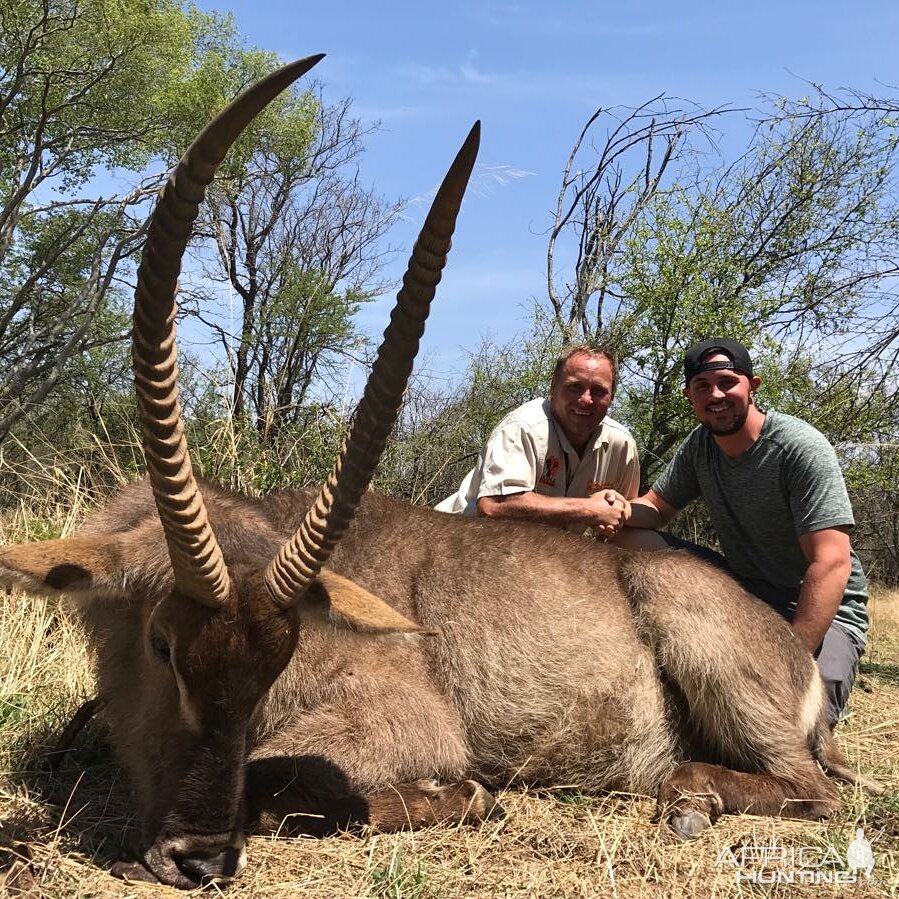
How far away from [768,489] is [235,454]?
15.5 ft

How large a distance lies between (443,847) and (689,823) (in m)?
1.10

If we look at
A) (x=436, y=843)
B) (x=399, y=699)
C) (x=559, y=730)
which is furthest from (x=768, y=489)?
(x=436, y=843)

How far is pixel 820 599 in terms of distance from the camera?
4723 millimetres

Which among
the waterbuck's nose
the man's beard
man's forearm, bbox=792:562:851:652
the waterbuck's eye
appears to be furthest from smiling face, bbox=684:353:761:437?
the waterbuck's nose

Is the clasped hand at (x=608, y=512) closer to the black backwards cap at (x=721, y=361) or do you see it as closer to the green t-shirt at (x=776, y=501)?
the green t-shirt at (x=776, y=501)

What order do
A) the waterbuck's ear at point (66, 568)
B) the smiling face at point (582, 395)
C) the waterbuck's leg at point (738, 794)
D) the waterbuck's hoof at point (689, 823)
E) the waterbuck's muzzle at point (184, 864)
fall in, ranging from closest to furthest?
A: the waterbuck's muzzle at point (184, 864) → the waterbuck's ear at point (66, 568) → the waterbuck's hoof at point (689, 823) → the waterbuck's leg at point (738, 794) → the smiling face at point (582, 395)

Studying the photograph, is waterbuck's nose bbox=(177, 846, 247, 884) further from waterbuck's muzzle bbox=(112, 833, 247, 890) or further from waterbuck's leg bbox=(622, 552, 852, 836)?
waterbuck's leg bbox=(622, 552, 852, 836)

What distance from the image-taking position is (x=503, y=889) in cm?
309

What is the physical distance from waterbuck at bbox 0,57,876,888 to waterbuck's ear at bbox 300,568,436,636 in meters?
0.01

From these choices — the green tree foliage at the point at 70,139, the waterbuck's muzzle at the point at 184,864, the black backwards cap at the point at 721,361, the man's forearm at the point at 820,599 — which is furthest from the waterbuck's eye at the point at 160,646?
the green tree foliage at the point at 70,139

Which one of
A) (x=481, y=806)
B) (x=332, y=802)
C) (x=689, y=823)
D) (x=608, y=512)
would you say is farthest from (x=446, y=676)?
(x=608, y=512)

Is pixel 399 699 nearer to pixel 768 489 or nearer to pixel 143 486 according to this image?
pixel 143 486

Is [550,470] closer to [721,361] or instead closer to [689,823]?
[721,361]

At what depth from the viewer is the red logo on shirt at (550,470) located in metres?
6.09
